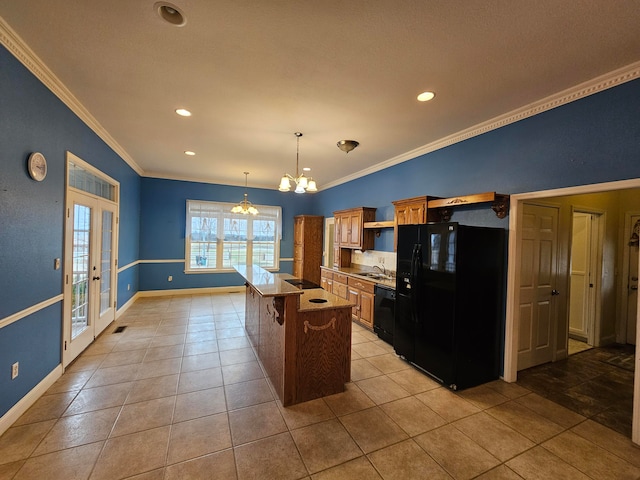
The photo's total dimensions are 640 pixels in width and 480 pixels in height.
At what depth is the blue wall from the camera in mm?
2000

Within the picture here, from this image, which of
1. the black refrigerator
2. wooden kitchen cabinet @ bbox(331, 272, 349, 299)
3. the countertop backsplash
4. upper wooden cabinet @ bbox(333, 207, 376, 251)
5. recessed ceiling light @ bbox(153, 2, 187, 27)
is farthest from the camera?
upper wooden cabinet @ bbox(333, 207, 376, 251)

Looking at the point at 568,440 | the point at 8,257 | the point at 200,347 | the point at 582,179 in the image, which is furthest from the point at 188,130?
the point at 568,440

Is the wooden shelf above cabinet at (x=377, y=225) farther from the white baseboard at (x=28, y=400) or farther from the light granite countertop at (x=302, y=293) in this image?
the white baseboard at (x=28, y=400)

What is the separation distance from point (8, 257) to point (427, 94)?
3777 millimetres

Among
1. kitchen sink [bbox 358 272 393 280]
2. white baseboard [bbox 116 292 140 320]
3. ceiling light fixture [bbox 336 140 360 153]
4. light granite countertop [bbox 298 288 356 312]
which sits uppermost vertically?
ceiling light fixture [bbox 336 140 360 153]

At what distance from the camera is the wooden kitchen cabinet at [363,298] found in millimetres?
4312

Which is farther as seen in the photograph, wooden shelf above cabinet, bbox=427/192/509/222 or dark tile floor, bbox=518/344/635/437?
wooden shelf above cabinet, bbox=427/192/509/222

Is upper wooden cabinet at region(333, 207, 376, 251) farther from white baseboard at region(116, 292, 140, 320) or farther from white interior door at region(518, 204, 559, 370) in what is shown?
white baseboard at region(116, 292, 140, 320)

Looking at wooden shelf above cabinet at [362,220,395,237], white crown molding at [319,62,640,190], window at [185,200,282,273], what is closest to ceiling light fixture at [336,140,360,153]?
white crown molding at [319,62,640,190]

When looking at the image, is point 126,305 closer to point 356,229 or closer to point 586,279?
point 356,229

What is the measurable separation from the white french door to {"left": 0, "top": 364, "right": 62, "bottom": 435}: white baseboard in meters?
0.24

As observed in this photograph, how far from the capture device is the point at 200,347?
3650 mm

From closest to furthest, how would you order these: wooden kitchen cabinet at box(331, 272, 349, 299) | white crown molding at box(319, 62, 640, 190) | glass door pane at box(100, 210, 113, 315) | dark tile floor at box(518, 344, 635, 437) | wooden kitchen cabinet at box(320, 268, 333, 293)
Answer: white crown molding at box(319, 62, 640, 190), dark tile floor at box(518, 344, 635, 437), glass door pane at box(100, 210, 113, 315), wooden kitchen cabinet at box(331, 272, 349, 299), wooden kitchen cabinet at box(320, 268, 333, 293)

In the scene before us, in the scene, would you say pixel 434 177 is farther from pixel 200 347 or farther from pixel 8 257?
pixel 8 257
